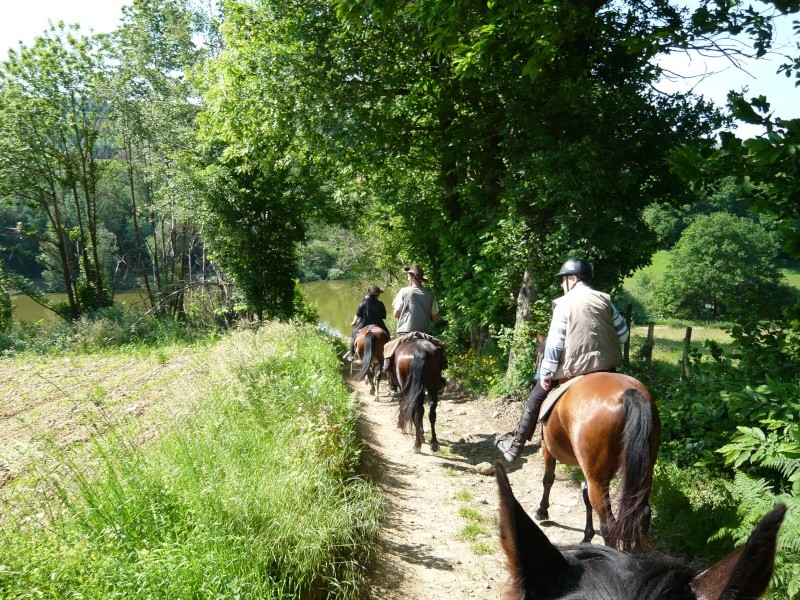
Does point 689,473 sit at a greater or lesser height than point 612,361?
lesser

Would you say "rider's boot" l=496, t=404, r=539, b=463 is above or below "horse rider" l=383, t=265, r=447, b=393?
below

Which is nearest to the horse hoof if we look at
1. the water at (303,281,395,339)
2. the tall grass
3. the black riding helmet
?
the tall grass

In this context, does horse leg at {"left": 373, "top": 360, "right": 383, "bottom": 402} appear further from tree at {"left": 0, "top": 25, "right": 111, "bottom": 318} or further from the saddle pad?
tree at {"left": 0, "top": 25, "right": 111, "bottom": 318}

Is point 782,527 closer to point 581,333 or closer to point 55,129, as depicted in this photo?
point 581,333

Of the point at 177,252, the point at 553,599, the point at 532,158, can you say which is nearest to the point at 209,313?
the point at 177,252

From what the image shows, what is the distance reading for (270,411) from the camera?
6324 millimetres

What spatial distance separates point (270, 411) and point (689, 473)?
4640mm

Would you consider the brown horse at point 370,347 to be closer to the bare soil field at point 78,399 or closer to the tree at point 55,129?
the bare soil field at point 78,399

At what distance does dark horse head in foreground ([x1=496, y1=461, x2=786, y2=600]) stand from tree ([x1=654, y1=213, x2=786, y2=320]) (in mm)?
46692

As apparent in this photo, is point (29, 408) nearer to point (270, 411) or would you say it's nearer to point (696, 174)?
point (270, 411)

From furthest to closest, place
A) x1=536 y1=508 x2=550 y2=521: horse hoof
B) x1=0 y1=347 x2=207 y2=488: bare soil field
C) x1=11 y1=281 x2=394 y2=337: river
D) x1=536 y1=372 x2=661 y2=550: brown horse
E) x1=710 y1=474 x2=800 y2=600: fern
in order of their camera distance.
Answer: x1=11 y1=281 x2=394 y2=337: river, x1=536 y1=508 x2=550 y2=521: horse hoof, x1=0 y1=347 x2=207 y2=488: bare soil field, x1=536 y1=372 x2=661 y2=550: brown horse, x1=710 y1=474 x2=800 y2=600: fern

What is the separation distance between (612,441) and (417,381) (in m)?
4.15

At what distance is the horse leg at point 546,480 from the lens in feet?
19.2

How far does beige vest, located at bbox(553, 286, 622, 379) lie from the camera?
17.0ft
